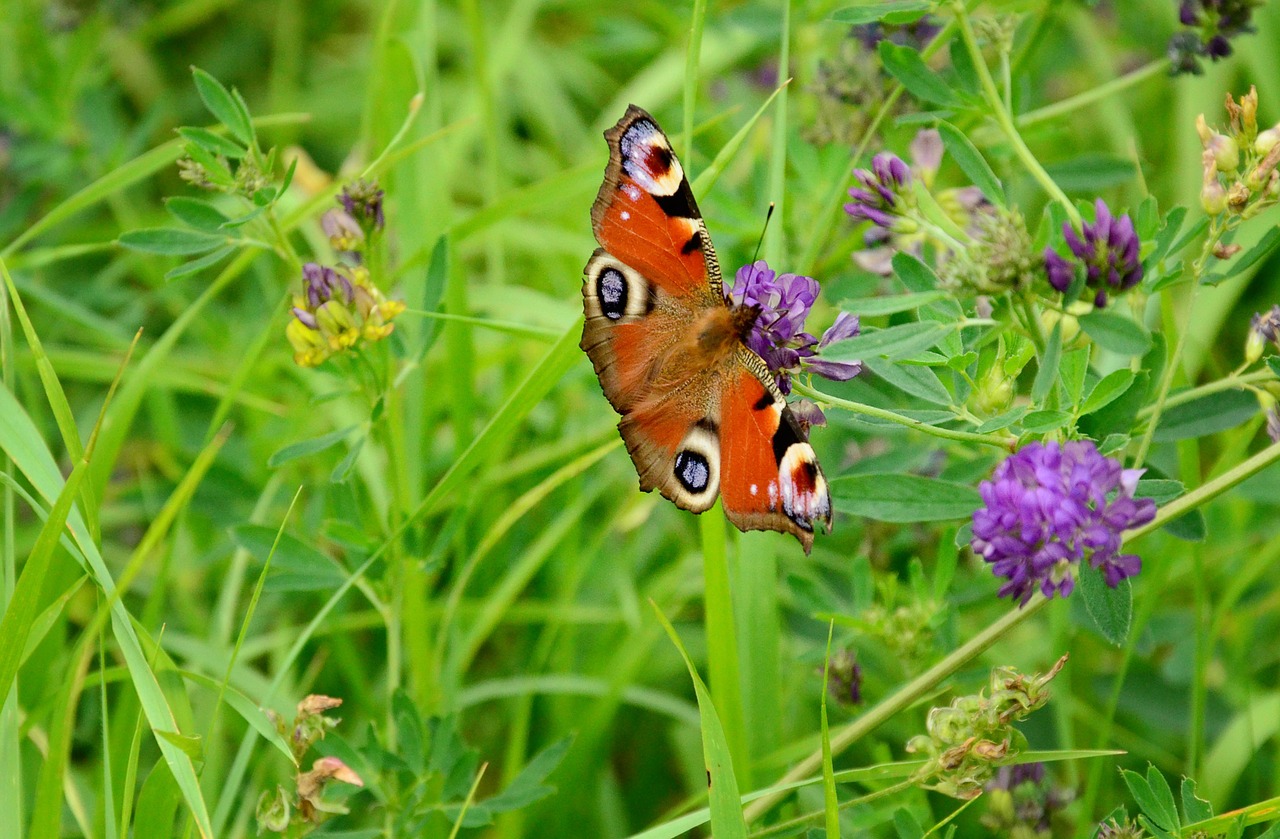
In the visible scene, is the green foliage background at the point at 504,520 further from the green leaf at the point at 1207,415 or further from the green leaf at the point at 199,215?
the green leaf at the point at 199,215

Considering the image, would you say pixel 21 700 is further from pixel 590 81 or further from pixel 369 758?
pixel 590 81

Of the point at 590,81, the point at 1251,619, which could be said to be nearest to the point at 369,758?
the point at 1251,619

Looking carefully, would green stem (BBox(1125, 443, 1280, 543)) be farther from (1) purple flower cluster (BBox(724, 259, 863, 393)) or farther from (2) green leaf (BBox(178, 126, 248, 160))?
(2) green leaf (BBox(178, 126, 248, 160))

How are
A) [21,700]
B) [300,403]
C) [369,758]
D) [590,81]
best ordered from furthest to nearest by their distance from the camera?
[590,81] → [300,403] → [21,700] → [369,758]

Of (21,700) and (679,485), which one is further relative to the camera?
(21,700)

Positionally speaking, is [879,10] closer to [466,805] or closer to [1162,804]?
[1162,804]

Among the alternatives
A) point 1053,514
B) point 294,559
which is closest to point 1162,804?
point 1053,514

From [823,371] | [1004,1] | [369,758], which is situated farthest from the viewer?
[1004,1]
